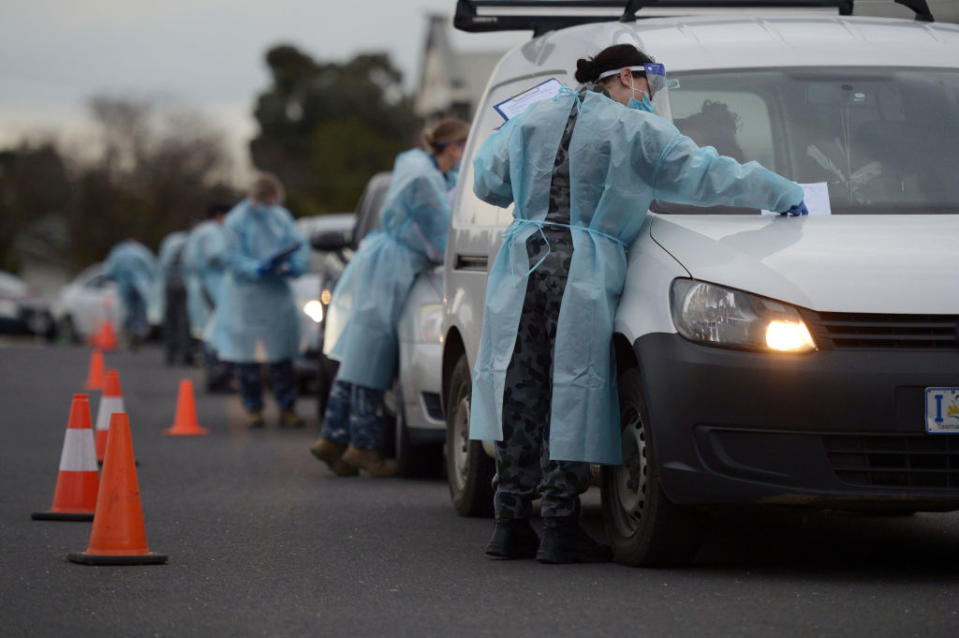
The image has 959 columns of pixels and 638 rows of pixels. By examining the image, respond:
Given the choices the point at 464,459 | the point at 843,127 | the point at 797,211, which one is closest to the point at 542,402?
the point at 797,211

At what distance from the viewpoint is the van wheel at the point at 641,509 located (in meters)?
6.55

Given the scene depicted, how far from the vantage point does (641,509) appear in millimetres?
6715

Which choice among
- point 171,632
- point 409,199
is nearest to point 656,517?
point 171,632

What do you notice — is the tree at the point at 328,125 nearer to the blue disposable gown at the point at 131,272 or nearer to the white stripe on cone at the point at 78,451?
the blue disposable gown at the point at 131,272

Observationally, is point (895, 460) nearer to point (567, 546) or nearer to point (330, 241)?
point (567, 546)

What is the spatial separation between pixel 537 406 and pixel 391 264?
373 centimetres

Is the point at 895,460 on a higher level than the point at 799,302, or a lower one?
lower

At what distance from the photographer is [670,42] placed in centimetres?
752

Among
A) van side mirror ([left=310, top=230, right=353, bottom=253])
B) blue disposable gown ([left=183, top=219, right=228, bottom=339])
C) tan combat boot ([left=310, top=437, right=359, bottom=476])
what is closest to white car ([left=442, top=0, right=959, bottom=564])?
tan combat boot ([left=310, top=437, right=359, bottom=476])

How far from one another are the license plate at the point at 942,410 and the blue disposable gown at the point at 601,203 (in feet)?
3.01

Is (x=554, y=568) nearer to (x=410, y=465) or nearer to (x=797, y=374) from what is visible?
(x=797, y=374)

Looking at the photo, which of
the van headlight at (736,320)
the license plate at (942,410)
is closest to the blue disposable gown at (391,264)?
the van headlight at (736,320)

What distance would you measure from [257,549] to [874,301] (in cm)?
279

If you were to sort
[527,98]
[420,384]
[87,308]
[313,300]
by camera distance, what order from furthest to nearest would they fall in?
[87,308]
[313,300]
[420,384]
[527,98]
